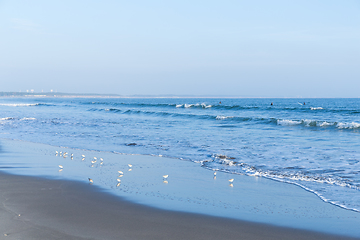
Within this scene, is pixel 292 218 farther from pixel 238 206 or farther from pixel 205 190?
pixel 205 190

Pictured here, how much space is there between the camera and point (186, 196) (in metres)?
6.27

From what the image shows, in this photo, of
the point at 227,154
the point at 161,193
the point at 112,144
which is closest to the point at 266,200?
the point at 161,193

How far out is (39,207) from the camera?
210 inches

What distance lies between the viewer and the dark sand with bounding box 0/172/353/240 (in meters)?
4.32

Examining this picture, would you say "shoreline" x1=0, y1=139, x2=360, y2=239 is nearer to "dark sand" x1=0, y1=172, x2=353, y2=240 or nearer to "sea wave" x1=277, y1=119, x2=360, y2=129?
"dark sand" x1=0, y1=172, x2=353, y2=240

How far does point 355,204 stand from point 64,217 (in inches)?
199

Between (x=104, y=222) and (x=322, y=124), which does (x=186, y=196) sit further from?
(x=322, y=124)

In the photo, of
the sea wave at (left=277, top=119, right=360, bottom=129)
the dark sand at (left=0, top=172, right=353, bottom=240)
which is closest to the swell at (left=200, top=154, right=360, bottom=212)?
the dark sand at (left=0, top=172, right=353, bottom=240)

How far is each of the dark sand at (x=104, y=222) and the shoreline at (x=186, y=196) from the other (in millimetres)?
30

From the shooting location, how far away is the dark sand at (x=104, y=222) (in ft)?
14.2

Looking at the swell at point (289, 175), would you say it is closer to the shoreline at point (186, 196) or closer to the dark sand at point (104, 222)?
the shoreline at point (186, 196)

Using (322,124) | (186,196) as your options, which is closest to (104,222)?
(186,196)

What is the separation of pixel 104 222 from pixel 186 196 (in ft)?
6.43

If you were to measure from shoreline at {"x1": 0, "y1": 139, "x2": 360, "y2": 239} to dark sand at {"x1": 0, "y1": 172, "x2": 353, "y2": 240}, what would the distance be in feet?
0.10
